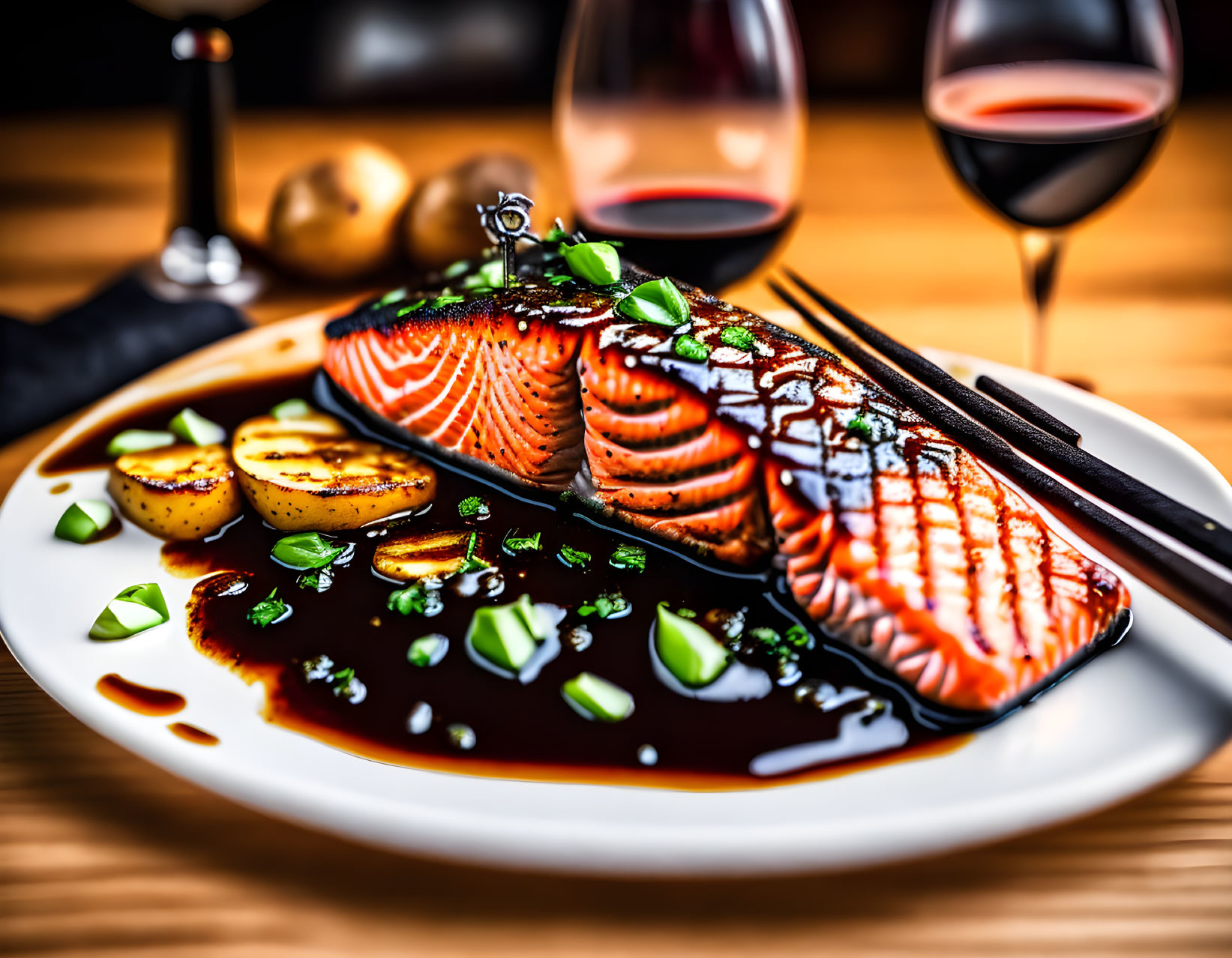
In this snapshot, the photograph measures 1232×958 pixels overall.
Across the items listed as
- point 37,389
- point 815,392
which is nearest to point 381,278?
point 37,389

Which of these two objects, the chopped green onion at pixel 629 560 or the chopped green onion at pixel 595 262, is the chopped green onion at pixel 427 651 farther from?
the chopped green onion at pixel 595 262

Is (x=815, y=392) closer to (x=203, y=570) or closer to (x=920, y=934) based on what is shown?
(x=920, y=934)

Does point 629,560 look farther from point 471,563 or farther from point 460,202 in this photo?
point 460,202

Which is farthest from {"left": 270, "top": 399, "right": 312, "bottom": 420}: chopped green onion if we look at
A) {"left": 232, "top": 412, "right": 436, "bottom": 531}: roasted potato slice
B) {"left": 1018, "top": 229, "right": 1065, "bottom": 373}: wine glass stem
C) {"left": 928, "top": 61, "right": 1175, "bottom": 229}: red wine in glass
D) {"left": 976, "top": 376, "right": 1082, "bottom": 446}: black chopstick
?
{"left": 1018, "top": 229, "right": 1065, "bottom": 373}: wine glass stem

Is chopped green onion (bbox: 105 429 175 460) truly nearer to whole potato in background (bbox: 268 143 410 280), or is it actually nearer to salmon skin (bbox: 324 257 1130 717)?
salmon skin (bbox: 324 257 1130 717)

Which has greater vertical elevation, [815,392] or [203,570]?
[815,392]
